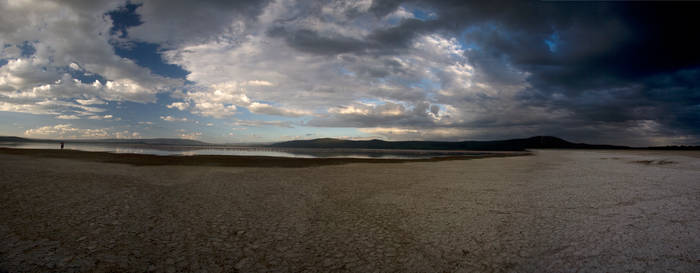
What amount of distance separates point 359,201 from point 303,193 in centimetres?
246

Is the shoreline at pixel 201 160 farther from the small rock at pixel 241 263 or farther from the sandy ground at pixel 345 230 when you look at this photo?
the small rock at pixel 241 263

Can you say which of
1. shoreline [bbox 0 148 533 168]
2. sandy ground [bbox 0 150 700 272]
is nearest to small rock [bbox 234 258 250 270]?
sandy ground [bbox 0 150 700 272]

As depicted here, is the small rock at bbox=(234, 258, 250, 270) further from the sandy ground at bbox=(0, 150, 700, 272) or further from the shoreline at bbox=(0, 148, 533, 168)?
the shoreline at bbox=(0, 148, 533, 168)

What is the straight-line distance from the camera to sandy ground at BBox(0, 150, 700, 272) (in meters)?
4.78

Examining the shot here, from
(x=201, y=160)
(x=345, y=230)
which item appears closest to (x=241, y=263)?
(x=345, y=230)

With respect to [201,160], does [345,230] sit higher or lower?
lower

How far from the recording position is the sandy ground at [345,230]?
4.78m

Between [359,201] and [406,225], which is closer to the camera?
[406,225]

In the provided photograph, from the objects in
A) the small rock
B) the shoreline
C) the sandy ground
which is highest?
the shoreline

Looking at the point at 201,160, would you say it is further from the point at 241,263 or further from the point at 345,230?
the point at 241,263

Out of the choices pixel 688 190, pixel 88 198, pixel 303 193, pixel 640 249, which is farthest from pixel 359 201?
pixel 688 190

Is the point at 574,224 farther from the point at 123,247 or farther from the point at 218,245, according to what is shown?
the point at 123,247

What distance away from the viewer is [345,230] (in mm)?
6598

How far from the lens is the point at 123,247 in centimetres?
531
